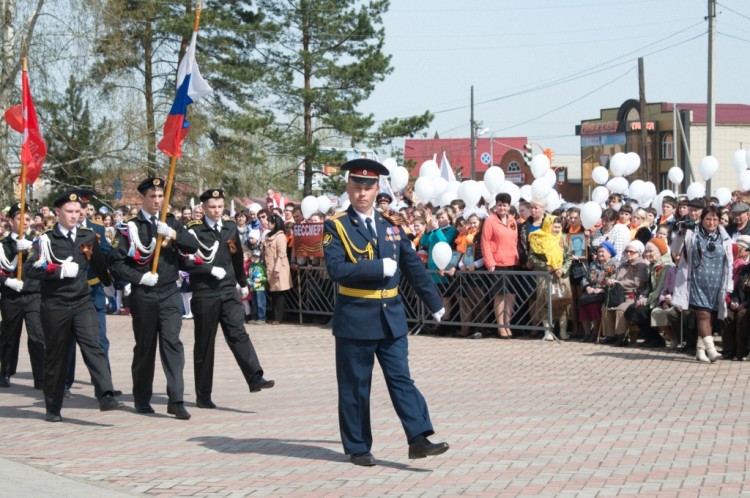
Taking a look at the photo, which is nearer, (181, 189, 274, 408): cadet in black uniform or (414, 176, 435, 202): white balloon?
(181, 189, 274, 408): cadet in black uniform

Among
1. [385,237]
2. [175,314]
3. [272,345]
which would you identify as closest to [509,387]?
[175,314]

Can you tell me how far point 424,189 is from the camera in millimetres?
20922

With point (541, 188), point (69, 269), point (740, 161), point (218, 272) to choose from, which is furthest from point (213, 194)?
point (740, 161)

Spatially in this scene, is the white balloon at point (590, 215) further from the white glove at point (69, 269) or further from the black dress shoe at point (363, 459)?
the black dress shoe at point (363, 459)

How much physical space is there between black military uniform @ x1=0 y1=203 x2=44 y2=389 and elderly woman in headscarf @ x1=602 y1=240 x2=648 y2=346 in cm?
696

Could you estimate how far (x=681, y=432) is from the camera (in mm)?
8992

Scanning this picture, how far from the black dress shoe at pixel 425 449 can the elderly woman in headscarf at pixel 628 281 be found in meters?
7.45

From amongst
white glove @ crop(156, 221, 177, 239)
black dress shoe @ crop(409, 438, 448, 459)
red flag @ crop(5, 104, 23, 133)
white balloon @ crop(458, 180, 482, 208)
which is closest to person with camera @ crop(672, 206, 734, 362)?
white glove @ crop(156, 221, 177, 239)

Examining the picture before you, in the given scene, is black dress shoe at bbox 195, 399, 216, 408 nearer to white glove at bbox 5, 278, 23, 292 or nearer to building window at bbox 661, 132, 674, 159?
white glove at bbox 5, 278, 23, 292

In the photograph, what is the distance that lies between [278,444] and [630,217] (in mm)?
9095

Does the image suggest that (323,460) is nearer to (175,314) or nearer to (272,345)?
(175,314)

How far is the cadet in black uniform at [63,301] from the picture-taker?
1044 cm

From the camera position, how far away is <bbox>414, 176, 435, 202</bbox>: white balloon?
2092 centimetres

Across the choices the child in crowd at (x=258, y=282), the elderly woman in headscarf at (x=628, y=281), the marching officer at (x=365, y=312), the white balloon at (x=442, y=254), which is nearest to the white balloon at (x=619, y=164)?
the child in crowd at (x=258, y=282)
